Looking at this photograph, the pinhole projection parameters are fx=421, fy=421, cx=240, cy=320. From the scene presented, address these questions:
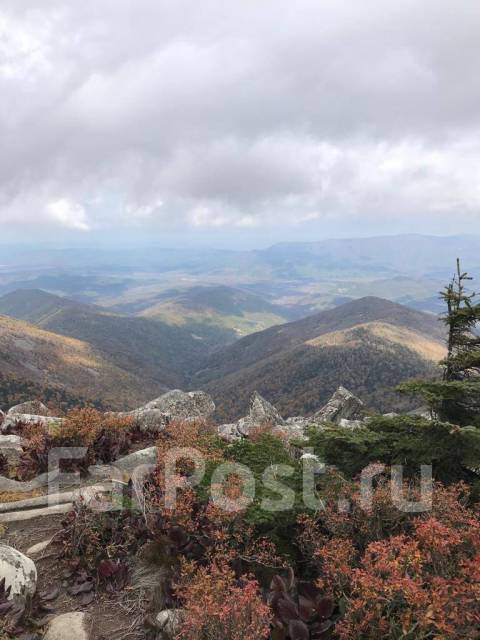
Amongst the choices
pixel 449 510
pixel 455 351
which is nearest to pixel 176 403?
pixel 455 351

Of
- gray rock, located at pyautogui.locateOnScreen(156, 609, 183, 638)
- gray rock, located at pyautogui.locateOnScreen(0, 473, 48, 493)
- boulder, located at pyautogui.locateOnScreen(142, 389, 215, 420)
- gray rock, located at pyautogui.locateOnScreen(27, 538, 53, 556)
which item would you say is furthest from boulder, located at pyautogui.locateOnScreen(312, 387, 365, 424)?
gray rock, located at pyautogui.locateOnScreen(156, 609, 183, 638)

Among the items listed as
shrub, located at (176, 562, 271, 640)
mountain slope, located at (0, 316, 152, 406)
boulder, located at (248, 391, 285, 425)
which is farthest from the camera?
mountain slope, located at (0, 316, 152, 406)

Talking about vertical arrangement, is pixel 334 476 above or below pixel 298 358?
above

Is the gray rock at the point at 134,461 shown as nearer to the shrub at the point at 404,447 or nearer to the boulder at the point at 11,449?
the boulder at the point at 11,449

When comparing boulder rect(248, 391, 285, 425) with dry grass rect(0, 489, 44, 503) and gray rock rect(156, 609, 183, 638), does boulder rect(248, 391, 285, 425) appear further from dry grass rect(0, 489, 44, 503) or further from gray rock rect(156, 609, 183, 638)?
gray rock rect(156, 609, 183, 638)

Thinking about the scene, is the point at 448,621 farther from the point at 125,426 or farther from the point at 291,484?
the point at 125,426

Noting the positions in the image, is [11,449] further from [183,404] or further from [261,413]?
[261,413]

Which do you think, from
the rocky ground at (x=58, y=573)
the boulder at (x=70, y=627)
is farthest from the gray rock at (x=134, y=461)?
the boulder at (x=70, y=627)

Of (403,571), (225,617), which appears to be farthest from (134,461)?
(403,571)
